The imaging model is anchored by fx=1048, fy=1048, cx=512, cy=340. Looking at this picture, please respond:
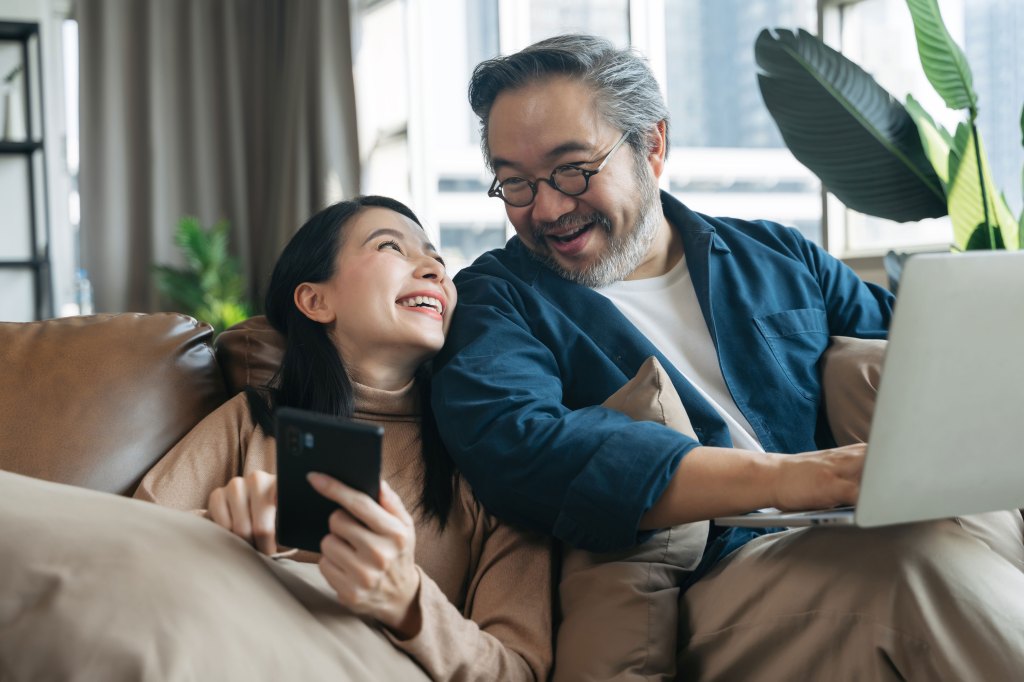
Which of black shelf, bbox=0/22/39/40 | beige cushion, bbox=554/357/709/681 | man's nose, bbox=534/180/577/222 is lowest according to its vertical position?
beige cushion, bbox=554/357/709/681

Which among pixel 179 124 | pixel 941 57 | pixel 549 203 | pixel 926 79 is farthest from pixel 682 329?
pixel 179 124

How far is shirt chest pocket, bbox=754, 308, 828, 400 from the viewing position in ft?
5.56

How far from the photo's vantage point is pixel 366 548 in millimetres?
1015

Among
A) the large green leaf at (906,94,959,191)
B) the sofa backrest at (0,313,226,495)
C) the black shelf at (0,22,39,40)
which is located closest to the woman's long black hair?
the sofa backrest at (0,313,226,495)

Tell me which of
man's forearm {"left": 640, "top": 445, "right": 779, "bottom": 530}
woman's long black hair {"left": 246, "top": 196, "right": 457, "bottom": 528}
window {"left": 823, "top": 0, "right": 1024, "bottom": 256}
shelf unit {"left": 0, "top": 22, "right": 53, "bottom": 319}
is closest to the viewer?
man's forearm {"left": 640, "top": 445, "right": 779, "bottom": 530}

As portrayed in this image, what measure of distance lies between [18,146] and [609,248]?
4068 millimetres

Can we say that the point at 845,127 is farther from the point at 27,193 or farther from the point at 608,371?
the point at 27,193

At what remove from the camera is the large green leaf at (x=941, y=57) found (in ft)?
7.14

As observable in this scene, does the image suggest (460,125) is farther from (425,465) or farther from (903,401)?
(903,401)

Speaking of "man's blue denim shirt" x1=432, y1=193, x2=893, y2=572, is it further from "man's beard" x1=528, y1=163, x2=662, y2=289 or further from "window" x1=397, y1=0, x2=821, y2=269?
"window" x1=397, y1=0, x2=821, y2=269

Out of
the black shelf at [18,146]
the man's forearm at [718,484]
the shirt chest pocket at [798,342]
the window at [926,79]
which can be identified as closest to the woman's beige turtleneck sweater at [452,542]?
the man's forearm at [718,484]

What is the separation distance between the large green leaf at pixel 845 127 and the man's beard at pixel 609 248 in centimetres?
61

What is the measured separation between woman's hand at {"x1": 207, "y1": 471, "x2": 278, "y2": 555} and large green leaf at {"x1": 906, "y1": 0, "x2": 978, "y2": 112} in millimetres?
1691

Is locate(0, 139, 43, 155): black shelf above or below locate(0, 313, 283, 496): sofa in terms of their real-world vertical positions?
above
